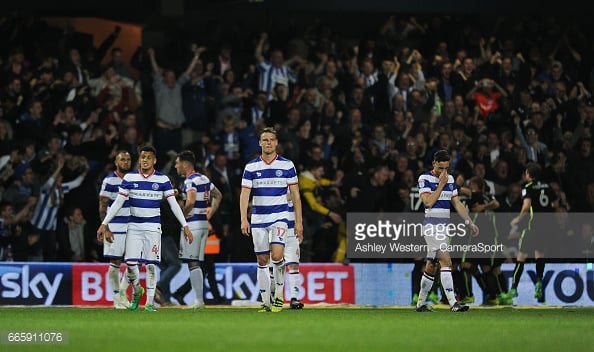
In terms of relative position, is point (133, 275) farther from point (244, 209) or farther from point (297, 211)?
point (297, 211)

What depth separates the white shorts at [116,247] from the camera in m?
18.5

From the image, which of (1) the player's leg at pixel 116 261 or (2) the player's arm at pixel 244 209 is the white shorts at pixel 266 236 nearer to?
(2) the player's arm at pixel 244 209

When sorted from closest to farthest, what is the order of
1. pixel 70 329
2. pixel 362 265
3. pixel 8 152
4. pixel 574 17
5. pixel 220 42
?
1. pixel 70 329
2. pixel 362 265
3. pixel 8 152
4. pixel 220 42
5. pixel 574 17

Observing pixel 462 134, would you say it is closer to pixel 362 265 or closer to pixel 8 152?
pixel 362 265

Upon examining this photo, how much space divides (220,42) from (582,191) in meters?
7.73

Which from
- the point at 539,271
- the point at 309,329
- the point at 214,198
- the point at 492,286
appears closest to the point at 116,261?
the point at 214,198

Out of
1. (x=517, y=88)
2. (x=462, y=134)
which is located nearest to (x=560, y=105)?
(x=517, y=88)

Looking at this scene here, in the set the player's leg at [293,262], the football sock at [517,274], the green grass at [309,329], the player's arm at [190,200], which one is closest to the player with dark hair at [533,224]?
the football sock at [517,274]

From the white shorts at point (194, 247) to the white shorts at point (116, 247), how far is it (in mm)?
844

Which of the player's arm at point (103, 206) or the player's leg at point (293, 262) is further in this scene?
the player's arm at point (103, 206)

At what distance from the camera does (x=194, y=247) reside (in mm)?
18469

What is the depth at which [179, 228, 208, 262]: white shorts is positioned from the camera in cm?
1847

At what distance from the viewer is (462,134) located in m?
23.6

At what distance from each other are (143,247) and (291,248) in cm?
198
